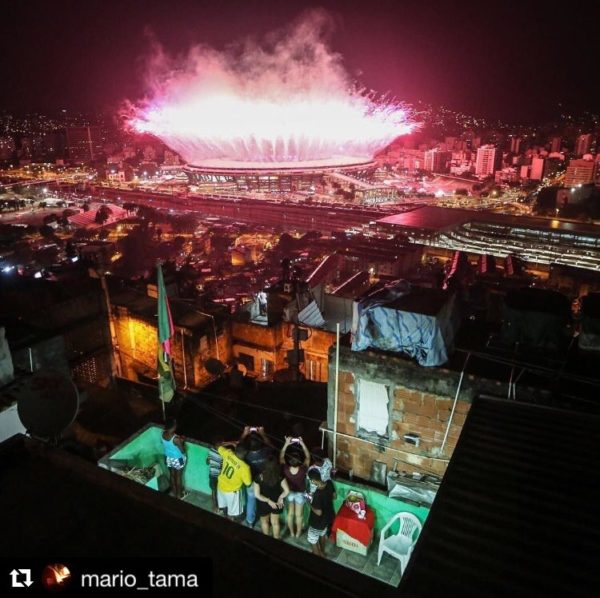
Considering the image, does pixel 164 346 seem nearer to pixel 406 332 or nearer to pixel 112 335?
pixel 406 332

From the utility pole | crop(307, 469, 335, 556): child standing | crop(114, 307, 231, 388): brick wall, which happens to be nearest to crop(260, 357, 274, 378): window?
crop(114, 307, 231, 388): brick wall

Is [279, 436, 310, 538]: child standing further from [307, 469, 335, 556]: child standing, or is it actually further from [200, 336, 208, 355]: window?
[200, 336, 208, 355]: window

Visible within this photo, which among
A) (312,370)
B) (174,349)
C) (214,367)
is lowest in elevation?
→ (312,370)

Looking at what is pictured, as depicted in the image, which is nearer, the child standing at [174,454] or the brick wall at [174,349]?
the child standing at [174,454]

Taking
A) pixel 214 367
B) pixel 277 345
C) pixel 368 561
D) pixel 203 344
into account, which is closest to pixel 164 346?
pixel 214 367

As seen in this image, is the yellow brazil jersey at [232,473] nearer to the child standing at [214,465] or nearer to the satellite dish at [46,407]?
the child standing at [214,465]

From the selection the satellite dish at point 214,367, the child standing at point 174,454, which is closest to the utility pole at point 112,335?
the satellite dish at point 214,367

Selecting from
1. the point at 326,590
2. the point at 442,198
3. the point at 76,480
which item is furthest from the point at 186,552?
the point at 442,198
